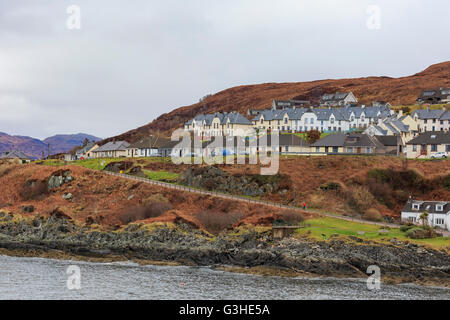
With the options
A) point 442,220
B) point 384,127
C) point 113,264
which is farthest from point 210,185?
point 384,127

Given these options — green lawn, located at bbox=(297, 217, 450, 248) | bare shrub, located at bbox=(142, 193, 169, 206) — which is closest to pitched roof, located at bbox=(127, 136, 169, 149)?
bare shrub, located at bbox=(142, 193, 169, 206)

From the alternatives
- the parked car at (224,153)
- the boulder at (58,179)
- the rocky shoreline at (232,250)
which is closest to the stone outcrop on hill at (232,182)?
the parked car at (224,153)

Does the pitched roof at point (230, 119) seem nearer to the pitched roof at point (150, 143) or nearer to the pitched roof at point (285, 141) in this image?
the pitched roof at point (150, 143)

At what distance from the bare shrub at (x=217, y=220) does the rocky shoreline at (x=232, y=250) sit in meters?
2.30

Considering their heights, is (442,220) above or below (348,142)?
below

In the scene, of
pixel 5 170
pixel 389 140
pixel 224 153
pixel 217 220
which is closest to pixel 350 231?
pixel 217 220

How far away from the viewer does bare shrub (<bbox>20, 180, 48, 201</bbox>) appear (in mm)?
100656

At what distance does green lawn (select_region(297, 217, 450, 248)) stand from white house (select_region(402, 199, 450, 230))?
516 cm

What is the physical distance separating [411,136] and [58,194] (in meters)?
74.4

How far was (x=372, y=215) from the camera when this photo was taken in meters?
75.8

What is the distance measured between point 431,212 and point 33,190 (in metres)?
67.4

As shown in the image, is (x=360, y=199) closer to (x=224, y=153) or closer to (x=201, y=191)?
(x=201, y=191)

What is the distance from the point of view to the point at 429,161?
97000 mm
